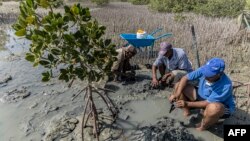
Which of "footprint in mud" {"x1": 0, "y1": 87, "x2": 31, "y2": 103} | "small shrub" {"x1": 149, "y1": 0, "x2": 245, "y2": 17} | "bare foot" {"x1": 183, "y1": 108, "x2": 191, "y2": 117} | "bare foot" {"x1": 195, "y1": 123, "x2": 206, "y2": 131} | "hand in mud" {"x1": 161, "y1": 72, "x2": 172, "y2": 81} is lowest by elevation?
"footprint in mud" {"x1": 0, "y1": 87, "x2": 31, "y2": 103}

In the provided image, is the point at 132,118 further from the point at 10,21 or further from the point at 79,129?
the point at 10,21

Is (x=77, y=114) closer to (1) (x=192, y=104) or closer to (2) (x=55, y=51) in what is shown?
(2) (x=55, y=51)

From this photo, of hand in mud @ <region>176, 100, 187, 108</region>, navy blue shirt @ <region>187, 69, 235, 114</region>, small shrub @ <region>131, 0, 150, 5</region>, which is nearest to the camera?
navy blue shirt @ <region>187, 69, 235, 114</region>

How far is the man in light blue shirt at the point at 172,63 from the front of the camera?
210 inches

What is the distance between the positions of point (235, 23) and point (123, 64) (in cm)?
447

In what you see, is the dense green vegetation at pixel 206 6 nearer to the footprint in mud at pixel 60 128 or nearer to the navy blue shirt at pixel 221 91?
the navy blue shirt at pixel 221 91

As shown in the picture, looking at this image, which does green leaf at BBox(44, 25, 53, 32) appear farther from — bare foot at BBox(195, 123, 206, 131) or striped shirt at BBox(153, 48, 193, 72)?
striped shirt at BBox(153, 48, 193, 72)

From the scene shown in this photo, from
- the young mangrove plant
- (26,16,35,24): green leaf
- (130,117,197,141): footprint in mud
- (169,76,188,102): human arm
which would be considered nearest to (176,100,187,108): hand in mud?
(169,76,188,102): human arm

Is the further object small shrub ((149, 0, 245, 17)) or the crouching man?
small shrub ((149, 0, 245, 17))

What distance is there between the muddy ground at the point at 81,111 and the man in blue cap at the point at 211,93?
0.38 m

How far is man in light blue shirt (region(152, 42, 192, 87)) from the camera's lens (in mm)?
5340

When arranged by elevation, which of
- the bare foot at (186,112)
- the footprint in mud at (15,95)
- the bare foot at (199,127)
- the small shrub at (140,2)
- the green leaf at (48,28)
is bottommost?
the footprint in mud at (15,95)

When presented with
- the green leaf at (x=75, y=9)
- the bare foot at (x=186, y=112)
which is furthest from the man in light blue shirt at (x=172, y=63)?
the green leaf at (x=75, y=9)

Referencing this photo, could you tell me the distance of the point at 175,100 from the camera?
185 inches
